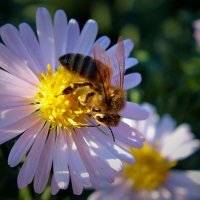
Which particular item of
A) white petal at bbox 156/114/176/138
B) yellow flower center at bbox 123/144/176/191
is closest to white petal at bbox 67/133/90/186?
yellow flower center at bbox 123/144/176/191

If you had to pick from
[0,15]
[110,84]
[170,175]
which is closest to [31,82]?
[110,84]

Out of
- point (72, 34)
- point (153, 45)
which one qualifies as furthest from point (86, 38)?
point (153, 45)

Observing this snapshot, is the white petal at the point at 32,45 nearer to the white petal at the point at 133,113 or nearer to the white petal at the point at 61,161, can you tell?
the white petal at the point at 61,161

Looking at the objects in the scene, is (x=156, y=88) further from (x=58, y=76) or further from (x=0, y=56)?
(x=0, y=56)

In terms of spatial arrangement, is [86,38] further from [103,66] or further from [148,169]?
[148,169]

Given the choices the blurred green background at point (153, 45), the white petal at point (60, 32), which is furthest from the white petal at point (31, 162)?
the white petal at point (60, 32)
